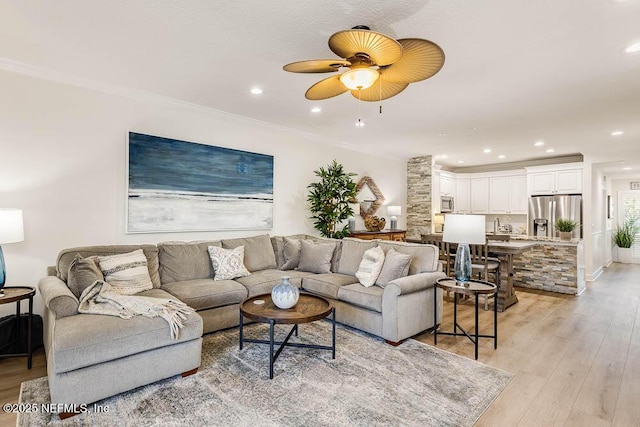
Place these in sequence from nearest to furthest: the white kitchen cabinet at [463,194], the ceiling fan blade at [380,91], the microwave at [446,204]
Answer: the ceiling fan blade at [380,91]
the microwave at [446,204]
the white kitchen cabinet at [463,194]

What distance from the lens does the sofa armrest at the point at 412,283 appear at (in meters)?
3.20

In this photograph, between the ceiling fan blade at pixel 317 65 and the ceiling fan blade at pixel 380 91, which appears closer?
the ceiling fan blade at pixel 317 65

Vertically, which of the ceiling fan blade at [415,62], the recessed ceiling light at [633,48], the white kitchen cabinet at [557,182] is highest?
the recessed ceiling light at [633,48]

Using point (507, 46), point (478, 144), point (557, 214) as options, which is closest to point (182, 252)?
point (507, 46)

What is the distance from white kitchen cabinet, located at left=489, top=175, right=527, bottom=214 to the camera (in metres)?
7.76

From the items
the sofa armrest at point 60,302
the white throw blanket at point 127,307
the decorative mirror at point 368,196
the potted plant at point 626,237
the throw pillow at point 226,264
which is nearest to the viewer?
the sofa armrest at point 60,302

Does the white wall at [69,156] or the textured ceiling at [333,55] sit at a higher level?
the textured ceiling at [333,55]

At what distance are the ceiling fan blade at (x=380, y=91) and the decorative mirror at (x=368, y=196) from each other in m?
3.69

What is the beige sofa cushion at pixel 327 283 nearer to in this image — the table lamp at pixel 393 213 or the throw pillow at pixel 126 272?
the throw pillow at pixel 126 272

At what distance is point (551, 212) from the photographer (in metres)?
7.09

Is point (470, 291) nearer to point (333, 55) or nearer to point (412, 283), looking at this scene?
point (412, 283)

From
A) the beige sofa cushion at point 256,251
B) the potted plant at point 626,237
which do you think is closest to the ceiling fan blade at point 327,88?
the beige sofa cushion at point 256,251

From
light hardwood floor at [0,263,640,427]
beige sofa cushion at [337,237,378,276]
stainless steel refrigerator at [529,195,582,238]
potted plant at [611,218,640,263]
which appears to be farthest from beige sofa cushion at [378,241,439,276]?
potted plant at [611,218,640,263]

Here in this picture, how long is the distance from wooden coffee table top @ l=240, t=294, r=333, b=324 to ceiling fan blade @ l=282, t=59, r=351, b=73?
6.03 feet
